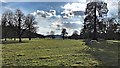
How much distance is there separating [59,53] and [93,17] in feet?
4.14

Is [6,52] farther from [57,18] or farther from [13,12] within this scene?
[57,18]

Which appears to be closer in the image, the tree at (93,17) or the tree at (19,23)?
the tree at (19,23)

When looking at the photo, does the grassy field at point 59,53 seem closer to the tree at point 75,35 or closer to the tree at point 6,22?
the tree at point 75,35

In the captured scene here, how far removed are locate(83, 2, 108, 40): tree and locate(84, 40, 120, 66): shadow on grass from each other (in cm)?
21

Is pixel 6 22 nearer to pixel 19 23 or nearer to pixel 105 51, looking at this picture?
pixel 19 23

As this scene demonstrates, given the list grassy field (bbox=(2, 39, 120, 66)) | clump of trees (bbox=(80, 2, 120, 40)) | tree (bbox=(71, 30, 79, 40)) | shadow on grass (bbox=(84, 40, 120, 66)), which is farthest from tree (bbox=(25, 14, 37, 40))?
shadow on grass (bbox=(84, 40, 120, 66))

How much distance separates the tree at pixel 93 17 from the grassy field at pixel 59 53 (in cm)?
29

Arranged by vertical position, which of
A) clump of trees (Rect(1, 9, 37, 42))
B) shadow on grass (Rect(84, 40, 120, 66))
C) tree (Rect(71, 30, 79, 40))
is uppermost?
clump of trees (Rect(1, 9, 37, 42))

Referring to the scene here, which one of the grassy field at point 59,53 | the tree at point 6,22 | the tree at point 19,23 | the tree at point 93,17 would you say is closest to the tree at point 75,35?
the grassy field at point 59,53

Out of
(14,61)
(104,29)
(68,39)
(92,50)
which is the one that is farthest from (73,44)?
(14,61)

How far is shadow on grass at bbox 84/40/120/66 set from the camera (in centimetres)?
395

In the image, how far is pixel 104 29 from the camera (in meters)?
4.40

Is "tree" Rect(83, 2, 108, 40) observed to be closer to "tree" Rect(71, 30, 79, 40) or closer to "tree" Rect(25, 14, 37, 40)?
"tree" Rect(71, 30, 79, 40)

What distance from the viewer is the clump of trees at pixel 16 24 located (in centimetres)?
399
